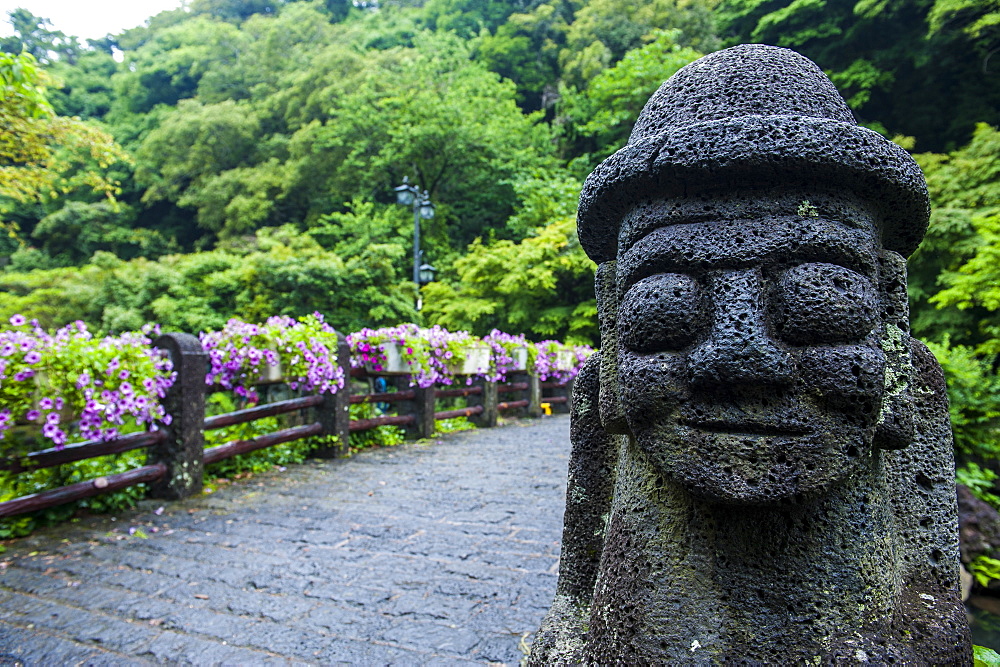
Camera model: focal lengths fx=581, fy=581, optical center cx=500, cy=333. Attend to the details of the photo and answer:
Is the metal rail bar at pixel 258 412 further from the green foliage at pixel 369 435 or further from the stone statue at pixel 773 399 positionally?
the stone statue at pixel 773 399

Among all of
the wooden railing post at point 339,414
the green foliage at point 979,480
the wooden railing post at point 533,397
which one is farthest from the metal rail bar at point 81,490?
the wooden railing post at point 533,397

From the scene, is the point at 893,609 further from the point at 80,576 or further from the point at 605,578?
the point at 80,576

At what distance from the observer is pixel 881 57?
13.1 meters

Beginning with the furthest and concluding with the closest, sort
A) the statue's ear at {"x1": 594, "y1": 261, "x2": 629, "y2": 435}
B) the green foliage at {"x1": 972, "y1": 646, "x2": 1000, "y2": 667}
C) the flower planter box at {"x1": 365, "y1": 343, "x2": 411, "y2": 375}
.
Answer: the flower planter box at {"x1": 365, "y1": 343, "x2": 411, "y2": 375} < the green foliage at {"x1": 972, "y1": 646, "x2": 1000, "y2": 667} < the statue's ear at {"x1": 594, "y1": 261, "x2": 629, "y2": 435}

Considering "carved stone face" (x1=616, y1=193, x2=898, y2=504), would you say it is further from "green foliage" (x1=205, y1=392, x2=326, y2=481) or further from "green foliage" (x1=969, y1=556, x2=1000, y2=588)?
"green foliage" (x1=205, y1=392, x2=326, y2=481)

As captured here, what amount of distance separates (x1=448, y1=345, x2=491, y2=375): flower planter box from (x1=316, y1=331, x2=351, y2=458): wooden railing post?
6.39ft

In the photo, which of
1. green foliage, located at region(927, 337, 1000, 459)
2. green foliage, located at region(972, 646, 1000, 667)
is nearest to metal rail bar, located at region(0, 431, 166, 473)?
green foliage, located at region(972, 646, 1000, 667)

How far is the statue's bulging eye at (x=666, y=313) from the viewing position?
45.9 inches

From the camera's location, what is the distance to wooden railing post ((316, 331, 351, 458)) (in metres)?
5.96

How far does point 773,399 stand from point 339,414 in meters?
5.42

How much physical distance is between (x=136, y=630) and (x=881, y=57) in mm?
16542

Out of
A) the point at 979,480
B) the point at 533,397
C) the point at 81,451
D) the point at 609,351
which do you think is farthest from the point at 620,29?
the point at 609,351

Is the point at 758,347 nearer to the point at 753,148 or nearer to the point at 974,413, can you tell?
the point at 753,148

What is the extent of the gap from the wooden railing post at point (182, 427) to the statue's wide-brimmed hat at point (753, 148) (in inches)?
Answer: 152
